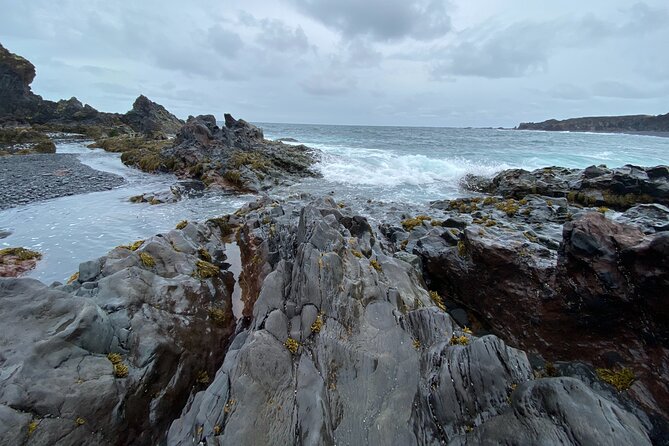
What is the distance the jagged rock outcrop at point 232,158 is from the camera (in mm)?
29922

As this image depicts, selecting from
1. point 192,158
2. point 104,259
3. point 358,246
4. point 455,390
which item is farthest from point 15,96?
point 455,390

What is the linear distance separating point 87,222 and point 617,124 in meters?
231

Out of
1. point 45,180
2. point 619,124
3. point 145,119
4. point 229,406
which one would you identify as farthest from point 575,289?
point 619,124

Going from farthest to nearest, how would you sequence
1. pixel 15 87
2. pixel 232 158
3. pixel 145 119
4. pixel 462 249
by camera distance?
pixel 145 119, pixel 15 87, pixel 232 158, pixel 462 249

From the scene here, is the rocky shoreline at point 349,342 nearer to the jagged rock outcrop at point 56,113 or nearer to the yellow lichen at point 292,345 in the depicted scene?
the yellow lichen at point 292,345

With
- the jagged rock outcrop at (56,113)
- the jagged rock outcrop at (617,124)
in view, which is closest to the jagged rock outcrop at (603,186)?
the jagged rock outcrop at (56,113)

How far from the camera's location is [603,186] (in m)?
20.0

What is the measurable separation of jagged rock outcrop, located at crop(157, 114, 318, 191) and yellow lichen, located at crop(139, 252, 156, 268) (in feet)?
62.4

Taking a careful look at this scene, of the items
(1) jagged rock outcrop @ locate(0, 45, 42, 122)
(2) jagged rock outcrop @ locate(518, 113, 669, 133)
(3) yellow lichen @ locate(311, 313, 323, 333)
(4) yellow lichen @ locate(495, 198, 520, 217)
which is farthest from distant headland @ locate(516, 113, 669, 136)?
(1) jagged rock outcrop @ locate(0, 45, 42, 122)

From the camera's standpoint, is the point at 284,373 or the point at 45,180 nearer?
the point at 284,373

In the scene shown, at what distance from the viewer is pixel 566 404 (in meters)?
4.12

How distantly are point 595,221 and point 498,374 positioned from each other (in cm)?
553

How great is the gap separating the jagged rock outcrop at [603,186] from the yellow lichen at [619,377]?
16.3 m

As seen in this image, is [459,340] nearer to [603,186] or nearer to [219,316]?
[219,316]
